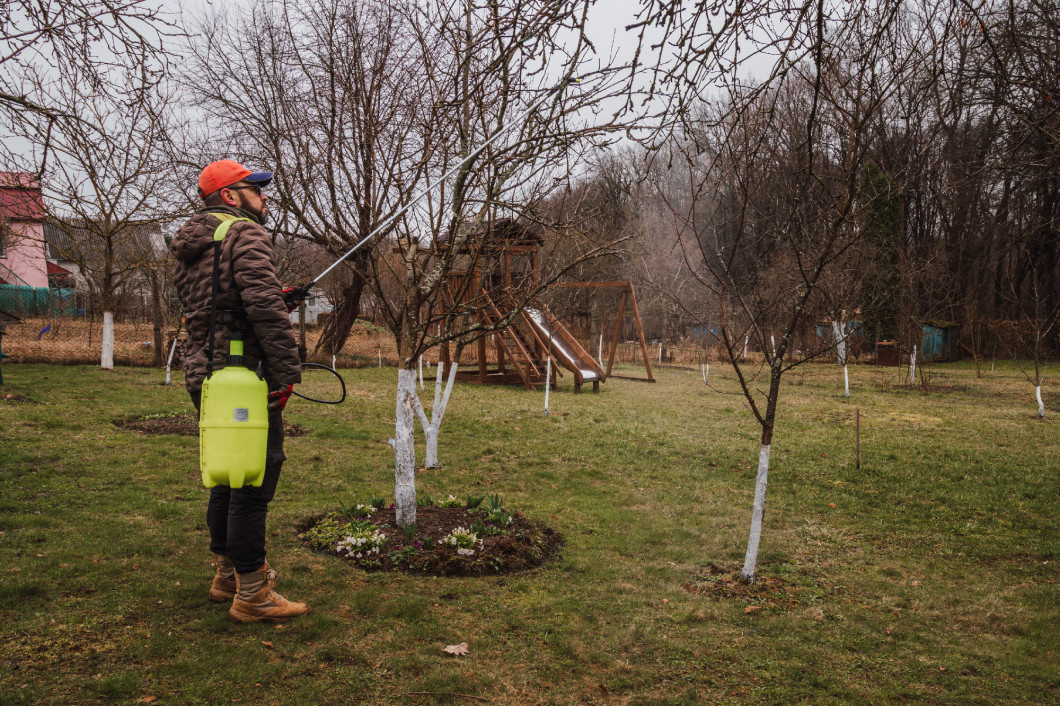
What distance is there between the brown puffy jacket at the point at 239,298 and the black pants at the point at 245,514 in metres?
0.23

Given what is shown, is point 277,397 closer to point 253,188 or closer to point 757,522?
point 253,188

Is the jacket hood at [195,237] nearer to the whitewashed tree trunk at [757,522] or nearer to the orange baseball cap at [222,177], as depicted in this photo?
the orange baseball cap at [222,177]

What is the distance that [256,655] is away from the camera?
3.15 m

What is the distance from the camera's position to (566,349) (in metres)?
17.8

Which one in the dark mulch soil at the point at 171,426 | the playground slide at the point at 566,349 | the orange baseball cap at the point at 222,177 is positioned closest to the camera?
the orange baseball cap at the point at 222,177

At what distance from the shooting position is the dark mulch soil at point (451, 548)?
4.58m

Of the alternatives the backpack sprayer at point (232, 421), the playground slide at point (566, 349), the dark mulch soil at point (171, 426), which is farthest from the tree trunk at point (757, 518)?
the playground slide at point (566, 349)

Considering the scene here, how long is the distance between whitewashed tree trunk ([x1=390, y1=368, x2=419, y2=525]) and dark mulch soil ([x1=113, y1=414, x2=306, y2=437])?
3756mm

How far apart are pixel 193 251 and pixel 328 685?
2.17 meters

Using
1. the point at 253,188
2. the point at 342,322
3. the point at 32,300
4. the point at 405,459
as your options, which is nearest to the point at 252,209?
the point at 253,188

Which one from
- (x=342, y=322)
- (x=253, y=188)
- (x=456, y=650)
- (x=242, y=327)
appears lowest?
(x=456, y=650)

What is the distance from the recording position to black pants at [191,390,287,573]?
3354 millimetres

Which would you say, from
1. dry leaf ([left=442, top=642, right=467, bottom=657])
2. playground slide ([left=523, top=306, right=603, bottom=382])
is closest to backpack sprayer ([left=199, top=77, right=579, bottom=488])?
dry leaf ([left=442, top=642, right=467, bottom=657])

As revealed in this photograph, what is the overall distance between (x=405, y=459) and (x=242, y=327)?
197 centimetres
